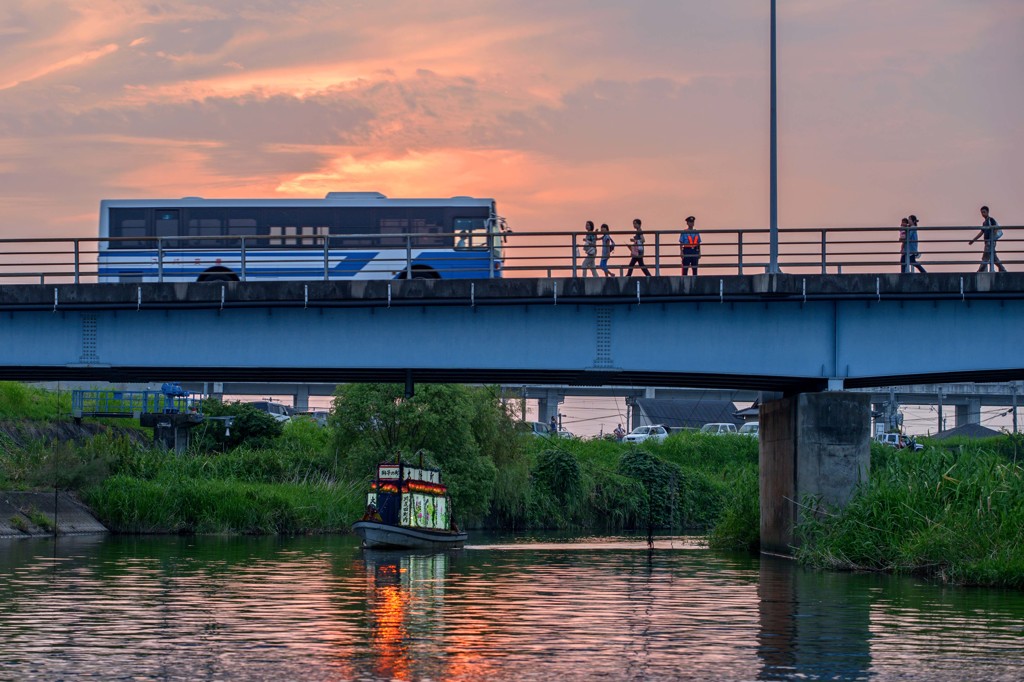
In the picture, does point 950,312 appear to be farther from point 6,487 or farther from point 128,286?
point 6,487

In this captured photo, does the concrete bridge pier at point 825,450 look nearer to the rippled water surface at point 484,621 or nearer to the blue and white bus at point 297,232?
the rippled water surface at point 484,621

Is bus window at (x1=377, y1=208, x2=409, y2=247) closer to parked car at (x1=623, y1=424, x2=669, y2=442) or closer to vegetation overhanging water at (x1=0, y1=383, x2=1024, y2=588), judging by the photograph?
vegetation overhanging water at (x1=0, y1=383, x2=1024, y2=588)

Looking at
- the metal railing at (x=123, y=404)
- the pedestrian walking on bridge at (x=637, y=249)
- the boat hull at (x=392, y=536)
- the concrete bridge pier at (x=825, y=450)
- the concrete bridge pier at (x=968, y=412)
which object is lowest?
the boat hull at (x=392, y=536)

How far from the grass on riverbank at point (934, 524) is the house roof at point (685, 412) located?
352 ft

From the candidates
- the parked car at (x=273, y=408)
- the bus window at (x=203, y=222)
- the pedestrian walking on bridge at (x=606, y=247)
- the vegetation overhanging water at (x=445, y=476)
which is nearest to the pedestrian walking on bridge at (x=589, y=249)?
the pedestrian walking on bridge at (x=606, y=247)

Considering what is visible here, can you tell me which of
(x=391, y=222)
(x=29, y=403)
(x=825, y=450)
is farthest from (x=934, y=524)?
(x=29, y=403)

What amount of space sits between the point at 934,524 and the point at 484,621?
45.5 ft

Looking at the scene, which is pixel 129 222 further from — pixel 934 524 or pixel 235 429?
pixel 934 524

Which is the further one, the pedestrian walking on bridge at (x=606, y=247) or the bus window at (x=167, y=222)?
A: the bus window at (x=167, y=222)

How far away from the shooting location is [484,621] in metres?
23.9

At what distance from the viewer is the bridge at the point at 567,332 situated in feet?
121

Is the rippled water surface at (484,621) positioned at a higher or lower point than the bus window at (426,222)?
lower

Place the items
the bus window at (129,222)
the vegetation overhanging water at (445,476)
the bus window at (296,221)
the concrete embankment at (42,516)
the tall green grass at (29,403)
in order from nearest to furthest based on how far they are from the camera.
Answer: the vegetation overhanging water at (445,476) → the bus window at (296,221) → the concrete embankment at (42,516) → the bus window at (129,222) → the tall green grass at (29,403)

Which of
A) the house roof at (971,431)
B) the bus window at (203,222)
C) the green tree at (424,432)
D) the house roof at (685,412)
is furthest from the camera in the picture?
the house roof at (685,412)
